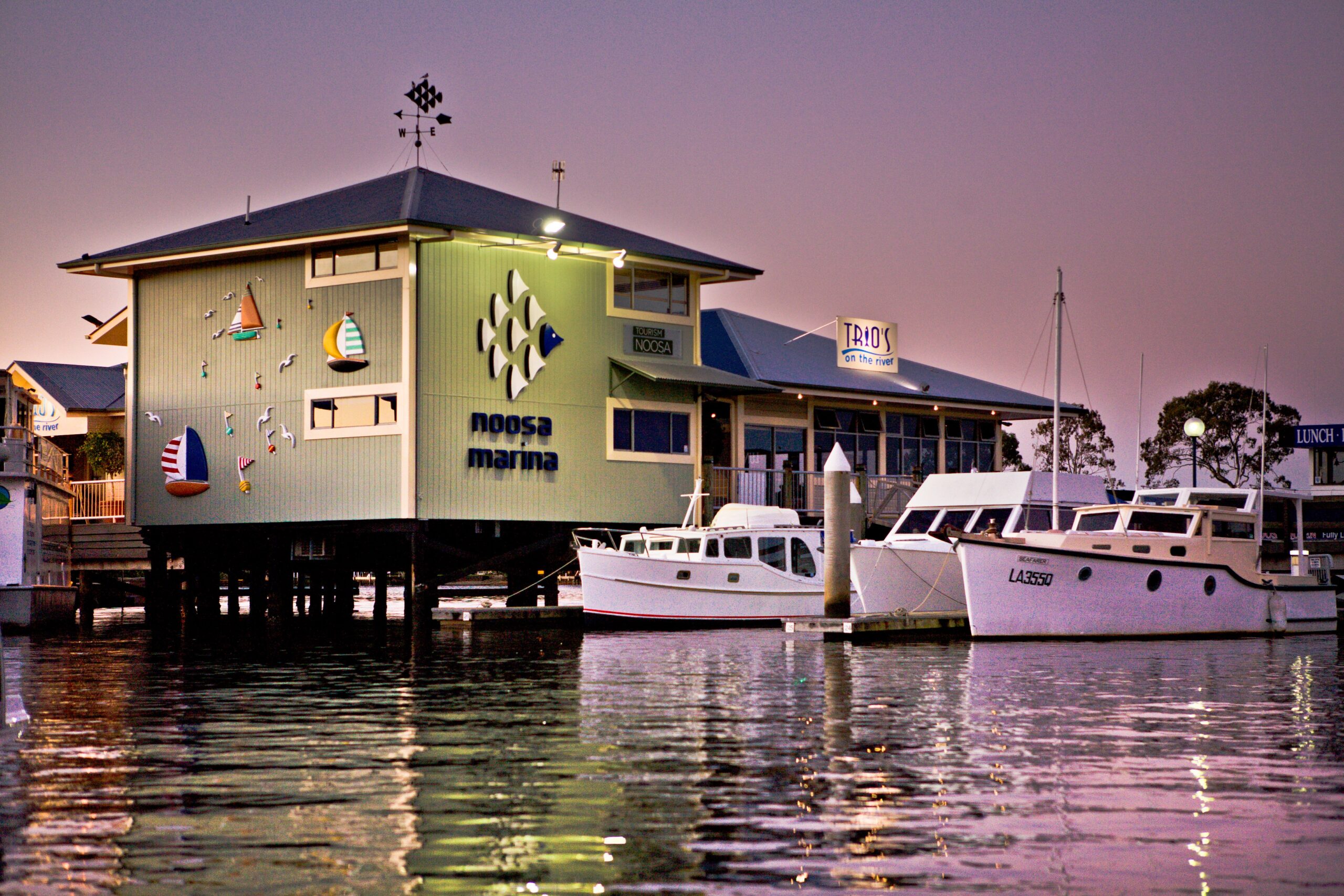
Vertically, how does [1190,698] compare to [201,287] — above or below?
below

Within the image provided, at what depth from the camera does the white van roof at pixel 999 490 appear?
115 feet

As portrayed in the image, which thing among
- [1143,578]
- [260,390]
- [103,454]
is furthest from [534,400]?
[103,454]

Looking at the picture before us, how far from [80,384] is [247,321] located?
37338mm

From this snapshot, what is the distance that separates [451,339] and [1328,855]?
28985 millimetres

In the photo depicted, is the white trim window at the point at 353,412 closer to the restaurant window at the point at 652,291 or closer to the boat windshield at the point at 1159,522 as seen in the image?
the restaurant window at the point at 652,291

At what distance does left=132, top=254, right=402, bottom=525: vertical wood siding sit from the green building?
49 millimetres

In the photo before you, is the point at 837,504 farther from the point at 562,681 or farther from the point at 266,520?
the point at 266,520

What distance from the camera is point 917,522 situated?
3625 cm

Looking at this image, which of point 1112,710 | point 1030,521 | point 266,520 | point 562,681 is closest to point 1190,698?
point 1112,710

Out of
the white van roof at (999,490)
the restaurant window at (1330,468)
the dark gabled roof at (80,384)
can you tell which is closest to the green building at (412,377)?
the white van roof at (999,490)

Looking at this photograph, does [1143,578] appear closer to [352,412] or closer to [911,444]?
[911,444]

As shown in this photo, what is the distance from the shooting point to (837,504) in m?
30.8

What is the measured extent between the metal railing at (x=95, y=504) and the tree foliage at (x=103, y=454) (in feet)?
49.8

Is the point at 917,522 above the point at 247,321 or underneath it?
underneath
